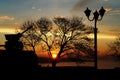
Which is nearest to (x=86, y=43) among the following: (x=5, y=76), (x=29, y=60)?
(x=29, y=60)

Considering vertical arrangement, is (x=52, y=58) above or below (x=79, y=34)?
below

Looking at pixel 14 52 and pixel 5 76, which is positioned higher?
pixel 14 52

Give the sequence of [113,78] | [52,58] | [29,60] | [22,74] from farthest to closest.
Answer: [52,58] → [29,60] → [22,74] → [113,78]

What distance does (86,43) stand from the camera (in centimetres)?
5031

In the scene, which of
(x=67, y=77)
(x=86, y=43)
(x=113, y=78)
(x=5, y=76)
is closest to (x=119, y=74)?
(x=113, y=78)

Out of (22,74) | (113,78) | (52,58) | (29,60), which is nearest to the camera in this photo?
(113,78)

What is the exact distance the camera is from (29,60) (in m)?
31.1

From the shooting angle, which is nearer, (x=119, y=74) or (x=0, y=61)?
(x=119, y=74)

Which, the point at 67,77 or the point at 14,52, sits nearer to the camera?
the point at 67,77

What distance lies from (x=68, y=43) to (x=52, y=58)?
3.91m

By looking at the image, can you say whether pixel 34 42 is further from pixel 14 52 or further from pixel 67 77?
pixel 67 77

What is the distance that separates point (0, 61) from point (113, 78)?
11.7 metres

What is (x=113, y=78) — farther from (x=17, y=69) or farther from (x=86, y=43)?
(x=86, y=43)

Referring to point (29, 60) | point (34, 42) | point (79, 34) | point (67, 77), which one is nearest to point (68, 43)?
point (79, 34)
